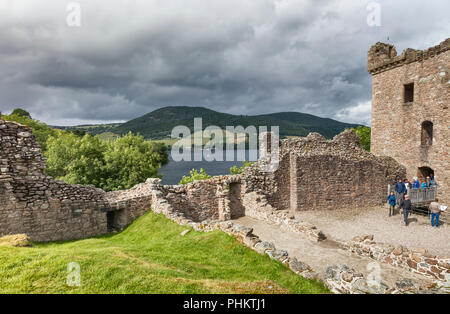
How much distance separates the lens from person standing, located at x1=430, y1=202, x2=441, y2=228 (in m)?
15.8

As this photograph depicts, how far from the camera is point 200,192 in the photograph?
655 inches

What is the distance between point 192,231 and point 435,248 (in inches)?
474

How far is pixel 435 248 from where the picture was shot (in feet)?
42.0

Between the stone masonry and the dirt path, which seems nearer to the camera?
the dirt path

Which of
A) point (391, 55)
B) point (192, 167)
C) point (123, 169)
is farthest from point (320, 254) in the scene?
point (192, 167)

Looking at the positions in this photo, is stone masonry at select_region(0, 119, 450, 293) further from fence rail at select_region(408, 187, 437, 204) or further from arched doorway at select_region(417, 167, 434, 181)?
fence rail at select_region(408, 187, 437, 204)

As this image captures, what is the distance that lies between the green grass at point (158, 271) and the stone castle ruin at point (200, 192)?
3.99 metres

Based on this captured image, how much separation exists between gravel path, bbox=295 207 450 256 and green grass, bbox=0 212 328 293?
8.09 m

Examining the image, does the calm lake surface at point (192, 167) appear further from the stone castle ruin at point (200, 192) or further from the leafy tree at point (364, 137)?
the stone castle ruin at point (200, 192)

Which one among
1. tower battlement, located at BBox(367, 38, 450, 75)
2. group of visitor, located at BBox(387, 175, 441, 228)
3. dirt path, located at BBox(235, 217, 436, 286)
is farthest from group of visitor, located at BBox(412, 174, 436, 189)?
dirt path, located at BBox(235, 217, 436, 286)

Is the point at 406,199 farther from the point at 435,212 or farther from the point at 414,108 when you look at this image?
the point at 414,108

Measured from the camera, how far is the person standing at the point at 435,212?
15.8 meters

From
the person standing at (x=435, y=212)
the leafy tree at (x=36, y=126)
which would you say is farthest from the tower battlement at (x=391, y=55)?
the leafy tree at (x=36, y=126)
